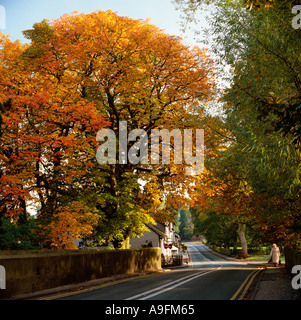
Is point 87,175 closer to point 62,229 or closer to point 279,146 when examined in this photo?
point 62,229

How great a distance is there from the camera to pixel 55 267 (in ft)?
44.9

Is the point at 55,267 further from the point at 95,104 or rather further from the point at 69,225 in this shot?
the point at 95,104

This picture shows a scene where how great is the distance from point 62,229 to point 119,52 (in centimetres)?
1106

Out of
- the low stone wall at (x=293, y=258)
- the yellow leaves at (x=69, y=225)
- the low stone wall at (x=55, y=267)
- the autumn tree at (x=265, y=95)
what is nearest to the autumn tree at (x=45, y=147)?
the yellow leaves at (x=69, y=225)

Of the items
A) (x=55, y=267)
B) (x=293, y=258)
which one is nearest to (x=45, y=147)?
(x=55, y=267)

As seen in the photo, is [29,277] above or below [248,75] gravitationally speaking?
below

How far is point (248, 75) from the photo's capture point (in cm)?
1242

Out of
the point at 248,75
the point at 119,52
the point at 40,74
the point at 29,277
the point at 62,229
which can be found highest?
the point at 119,52

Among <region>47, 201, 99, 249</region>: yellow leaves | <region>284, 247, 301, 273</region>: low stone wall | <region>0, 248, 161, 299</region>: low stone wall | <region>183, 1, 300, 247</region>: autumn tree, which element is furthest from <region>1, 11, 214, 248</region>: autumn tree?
<region>284, 247, 301, 273</region>: low stone wall

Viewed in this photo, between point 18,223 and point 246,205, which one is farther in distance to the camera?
point 246,205

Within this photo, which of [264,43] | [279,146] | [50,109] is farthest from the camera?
[50,109]

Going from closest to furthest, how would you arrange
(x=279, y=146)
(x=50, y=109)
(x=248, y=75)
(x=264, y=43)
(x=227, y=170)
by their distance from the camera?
(x=279, y=146)
(x=264, y=43)
(x=248, y=75)
(x=227, y=170)
(x=50, y=109)

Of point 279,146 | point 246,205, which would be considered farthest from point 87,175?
point 279,146

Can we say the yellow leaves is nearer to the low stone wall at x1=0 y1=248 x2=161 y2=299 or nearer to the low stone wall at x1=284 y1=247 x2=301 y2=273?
the low stone wall at x1=0 y1=248 x2=161 y2=299
